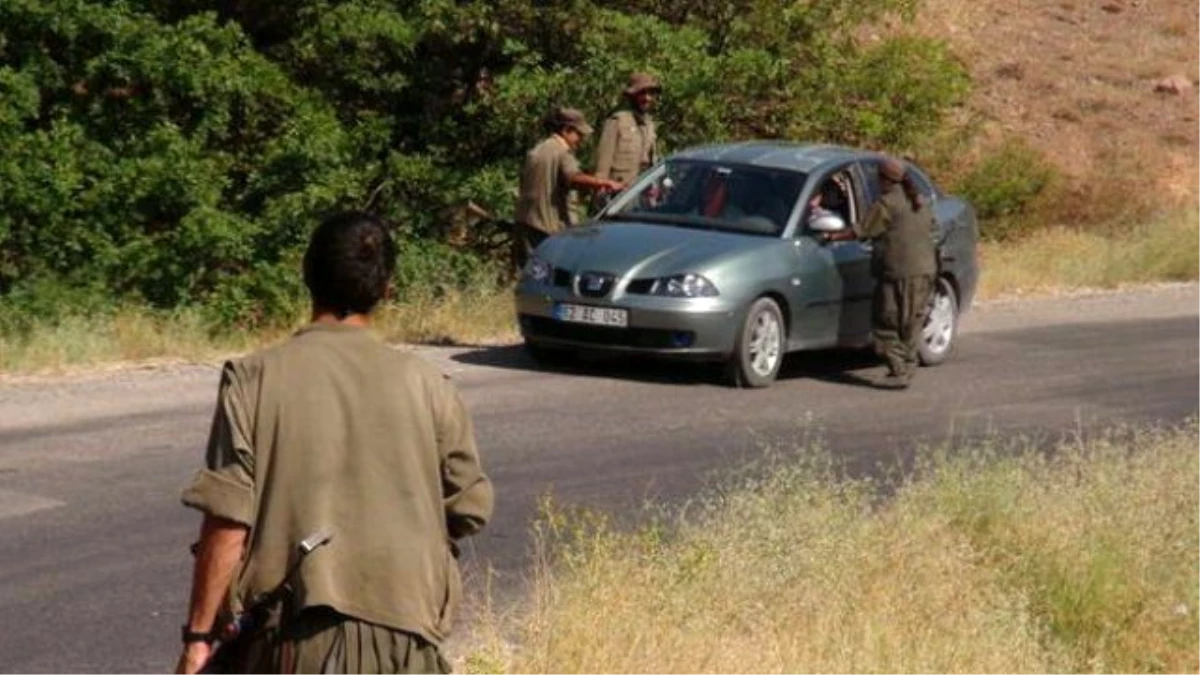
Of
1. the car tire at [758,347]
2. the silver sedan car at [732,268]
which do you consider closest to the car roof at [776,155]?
the silver sedan car at [732,268]

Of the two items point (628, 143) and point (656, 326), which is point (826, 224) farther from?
point (628, 143)

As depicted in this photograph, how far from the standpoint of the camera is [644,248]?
1694cm

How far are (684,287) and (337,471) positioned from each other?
36.9ft

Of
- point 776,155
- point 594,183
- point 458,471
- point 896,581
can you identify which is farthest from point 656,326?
point 458,471

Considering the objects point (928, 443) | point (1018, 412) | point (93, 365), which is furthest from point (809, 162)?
point (93, 365)

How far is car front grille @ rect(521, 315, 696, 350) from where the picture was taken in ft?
54.4

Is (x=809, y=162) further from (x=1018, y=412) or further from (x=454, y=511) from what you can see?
(x=454, y=511)

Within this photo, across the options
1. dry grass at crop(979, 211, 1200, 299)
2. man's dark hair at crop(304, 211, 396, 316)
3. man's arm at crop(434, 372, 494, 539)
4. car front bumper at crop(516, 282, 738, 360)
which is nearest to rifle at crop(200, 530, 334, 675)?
man's arm at crop(434, 372, 494, 539)

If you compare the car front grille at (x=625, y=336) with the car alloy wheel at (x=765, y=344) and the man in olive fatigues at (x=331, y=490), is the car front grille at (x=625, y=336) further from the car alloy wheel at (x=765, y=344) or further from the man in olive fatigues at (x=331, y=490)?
the man in olive fatigues at (x=331, y=490)

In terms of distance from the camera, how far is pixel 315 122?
2331cm

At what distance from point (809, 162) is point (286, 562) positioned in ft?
42.1

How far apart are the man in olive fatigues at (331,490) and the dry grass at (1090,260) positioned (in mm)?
18451

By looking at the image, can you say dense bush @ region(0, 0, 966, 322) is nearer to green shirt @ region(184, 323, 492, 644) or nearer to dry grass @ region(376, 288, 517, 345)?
dry grass @ region(376, 288, 517, 345)

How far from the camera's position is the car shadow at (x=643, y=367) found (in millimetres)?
17125
